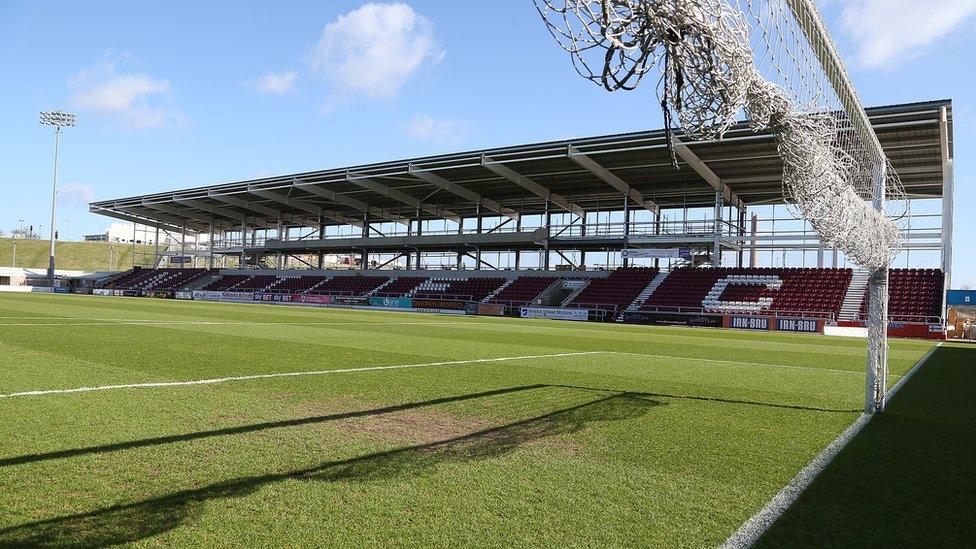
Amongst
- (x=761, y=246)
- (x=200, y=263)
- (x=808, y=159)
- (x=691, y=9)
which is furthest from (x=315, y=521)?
(x=200, y=263)

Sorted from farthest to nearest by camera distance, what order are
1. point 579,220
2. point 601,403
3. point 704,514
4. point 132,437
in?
point 579,220, point 601,403, point 132,437, point 704,514

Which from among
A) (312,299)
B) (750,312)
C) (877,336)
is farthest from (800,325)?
(312,299)

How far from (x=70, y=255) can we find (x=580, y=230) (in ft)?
337

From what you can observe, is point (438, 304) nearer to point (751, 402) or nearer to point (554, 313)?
point (554, 313)

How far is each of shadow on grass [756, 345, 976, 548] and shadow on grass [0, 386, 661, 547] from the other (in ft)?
6.44

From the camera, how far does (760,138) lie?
1085 inches

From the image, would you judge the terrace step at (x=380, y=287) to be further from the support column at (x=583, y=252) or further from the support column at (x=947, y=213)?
the support column at (x=947, y=213)

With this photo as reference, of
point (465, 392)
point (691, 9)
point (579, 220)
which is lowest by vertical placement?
point (465, 392)

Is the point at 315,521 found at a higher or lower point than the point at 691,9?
lower

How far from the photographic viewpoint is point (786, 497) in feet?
11.9

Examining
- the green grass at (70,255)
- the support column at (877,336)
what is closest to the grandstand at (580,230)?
the support column at (877,336)

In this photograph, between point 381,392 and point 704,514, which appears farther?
point 381,392

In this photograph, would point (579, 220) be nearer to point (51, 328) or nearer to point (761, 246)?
point (761, 246)

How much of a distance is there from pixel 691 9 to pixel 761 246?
121ft
